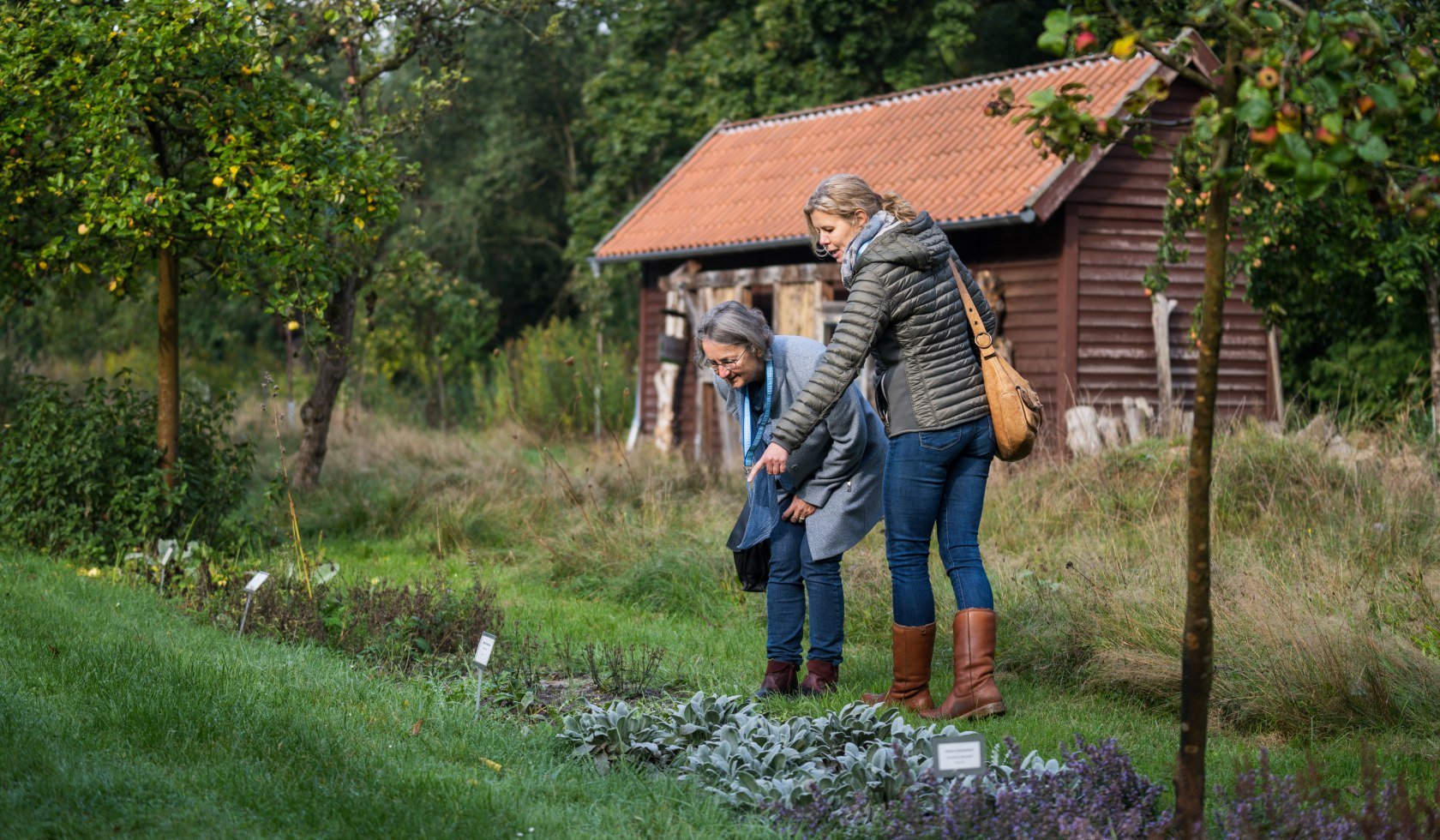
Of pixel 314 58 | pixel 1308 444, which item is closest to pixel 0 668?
pixel 314 58

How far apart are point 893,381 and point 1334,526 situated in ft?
12.0

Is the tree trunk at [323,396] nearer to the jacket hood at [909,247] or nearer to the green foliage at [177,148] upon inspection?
the green foliage at [177,148]

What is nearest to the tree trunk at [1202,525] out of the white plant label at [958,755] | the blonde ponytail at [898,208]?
the white plant label at [958,755]

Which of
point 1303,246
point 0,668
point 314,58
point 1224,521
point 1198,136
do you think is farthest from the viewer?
point 1303,246

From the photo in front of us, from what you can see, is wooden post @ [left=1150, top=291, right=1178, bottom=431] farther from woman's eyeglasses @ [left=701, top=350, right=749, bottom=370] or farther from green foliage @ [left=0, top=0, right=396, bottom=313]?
woman's eyeglasses @ [left=701, top=350, right=749, bottom=370]

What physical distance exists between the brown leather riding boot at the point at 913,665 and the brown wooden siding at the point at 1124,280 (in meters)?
8.92

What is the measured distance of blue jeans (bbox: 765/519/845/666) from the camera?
528 centimetres

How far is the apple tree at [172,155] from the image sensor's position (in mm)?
7008

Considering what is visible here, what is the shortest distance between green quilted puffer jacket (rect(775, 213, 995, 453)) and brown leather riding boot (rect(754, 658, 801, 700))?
100cm

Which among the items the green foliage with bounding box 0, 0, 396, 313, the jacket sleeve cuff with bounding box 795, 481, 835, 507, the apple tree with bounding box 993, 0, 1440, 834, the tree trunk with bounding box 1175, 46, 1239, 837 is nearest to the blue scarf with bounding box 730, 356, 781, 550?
the jacket sleeve cuff with bounding box 795, 481, 835, 507

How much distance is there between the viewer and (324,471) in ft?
42.2

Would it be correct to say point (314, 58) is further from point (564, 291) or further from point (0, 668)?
point (564, 291)

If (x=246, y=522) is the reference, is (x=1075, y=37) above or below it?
above

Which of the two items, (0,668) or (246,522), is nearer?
(0,668)
